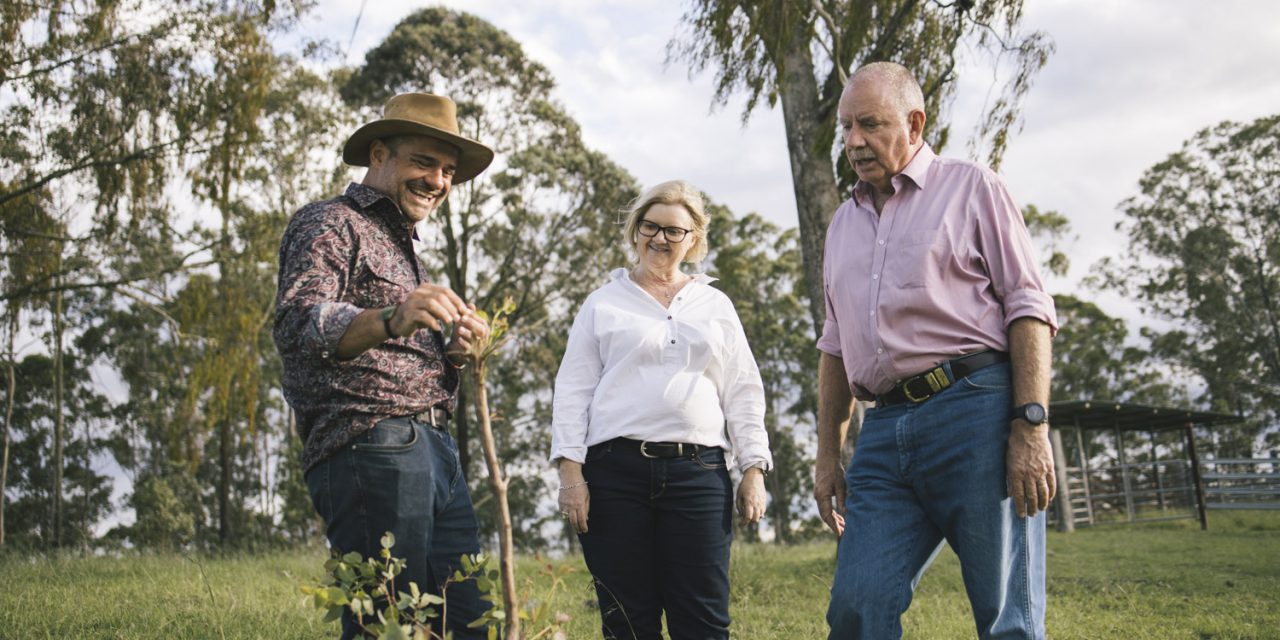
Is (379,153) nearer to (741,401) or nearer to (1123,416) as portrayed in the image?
(741,401)

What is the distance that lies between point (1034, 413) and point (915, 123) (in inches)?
34.7

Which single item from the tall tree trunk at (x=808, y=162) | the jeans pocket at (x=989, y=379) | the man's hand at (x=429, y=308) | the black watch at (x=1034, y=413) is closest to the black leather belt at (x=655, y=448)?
the jeans pocket at (x=989, y=379)

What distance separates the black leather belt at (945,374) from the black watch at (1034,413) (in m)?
0.15

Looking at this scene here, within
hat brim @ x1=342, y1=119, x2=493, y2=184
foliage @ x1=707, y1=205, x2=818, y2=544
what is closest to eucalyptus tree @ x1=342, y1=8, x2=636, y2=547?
foliage @ x1=707, y1=205, x2=818, y2=544

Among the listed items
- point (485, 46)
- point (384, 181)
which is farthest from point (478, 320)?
point (485, 46)

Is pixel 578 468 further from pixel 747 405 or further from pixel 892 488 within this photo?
pixel 892 488

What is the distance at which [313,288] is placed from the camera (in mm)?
2152

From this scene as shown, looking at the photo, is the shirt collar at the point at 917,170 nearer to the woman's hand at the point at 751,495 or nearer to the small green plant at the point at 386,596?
the woman's hand at the point at 751,495

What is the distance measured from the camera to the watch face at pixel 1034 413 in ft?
7.48

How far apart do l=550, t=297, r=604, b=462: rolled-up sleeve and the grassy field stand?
1090mm

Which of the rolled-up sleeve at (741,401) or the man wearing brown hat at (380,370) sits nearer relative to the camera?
the man wearing brown hat at (380,370)

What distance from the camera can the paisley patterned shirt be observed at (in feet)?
7.14

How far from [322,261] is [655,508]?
1333 millimetres

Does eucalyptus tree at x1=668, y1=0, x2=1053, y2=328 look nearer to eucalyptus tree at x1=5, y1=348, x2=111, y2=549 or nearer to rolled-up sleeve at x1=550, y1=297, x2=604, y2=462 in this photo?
rolled-up sleeve at x1=550, y1=297, x2=604, y2=462
